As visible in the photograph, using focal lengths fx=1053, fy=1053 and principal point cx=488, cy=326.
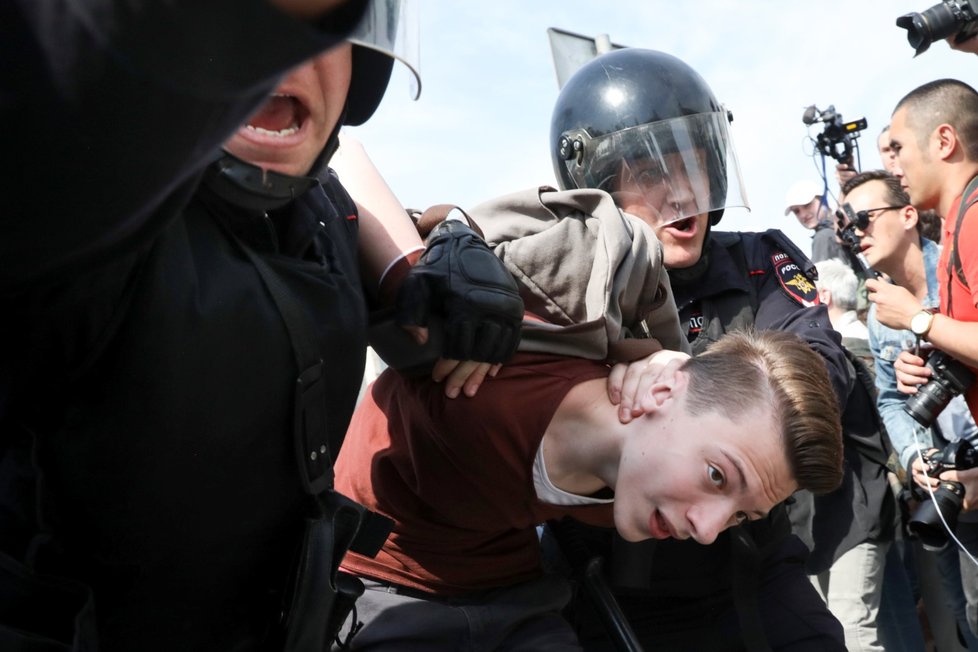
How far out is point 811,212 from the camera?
6.33 meters

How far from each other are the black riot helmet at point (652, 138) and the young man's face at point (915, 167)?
65 centimetres

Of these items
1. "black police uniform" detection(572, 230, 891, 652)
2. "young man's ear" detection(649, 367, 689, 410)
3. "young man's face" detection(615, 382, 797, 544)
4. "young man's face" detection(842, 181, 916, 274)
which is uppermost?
"young man's ear" detection(649, 367, 689, 410)

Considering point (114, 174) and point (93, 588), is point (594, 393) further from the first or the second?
point (114, 174)

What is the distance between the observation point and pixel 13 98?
21.0 inches

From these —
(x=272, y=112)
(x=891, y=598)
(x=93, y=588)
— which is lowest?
(x=891, y=598)

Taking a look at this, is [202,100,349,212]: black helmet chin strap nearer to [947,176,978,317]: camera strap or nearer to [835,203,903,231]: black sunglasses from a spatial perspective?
[947,176,978,317]: camera strap

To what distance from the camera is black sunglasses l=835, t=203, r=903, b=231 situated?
3920mm

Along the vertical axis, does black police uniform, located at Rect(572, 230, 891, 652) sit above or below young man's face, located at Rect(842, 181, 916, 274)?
below

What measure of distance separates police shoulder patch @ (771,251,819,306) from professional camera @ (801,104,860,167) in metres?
1.93

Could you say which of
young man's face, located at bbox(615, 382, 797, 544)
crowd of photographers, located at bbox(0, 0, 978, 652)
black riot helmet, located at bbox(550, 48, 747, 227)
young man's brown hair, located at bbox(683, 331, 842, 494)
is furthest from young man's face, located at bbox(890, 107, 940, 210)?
young man's face, located at bbox(615, 382, 797, 544)

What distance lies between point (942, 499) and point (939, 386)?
0.36 metres

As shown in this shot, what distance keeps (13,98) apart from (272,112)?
632mm

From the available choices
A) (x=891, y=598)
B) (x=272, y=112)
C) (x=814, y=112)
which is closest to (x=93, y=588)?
(x=272, y=112)

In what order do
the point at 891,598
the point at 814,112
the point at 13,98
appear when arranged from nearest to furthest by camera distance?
the point at 13,98 → the point at 891,598 → the point at 814,112
